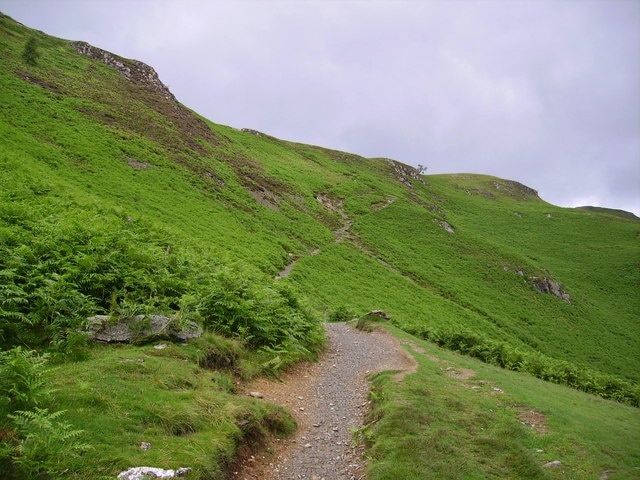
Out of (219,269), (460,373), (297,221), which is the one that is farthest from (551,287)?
(219,269)

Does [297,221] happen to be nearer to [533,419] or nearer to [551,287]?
[551,287]

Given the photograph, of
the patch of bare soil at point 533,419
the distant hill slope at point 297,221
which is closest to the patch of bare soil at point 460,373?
the patch of bare soil at point 533,419

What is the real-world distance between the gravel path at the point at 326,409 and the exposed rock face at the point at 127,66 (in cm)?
7111

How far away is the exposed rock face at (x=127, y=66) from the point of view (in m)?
75.2

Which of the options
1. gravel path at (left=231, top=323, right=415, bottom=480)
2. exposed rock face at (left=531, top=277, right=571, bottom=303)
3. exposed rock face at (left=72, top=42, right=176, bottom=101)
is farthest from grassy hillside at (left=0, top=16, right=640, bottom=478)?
gravel path at (left=231, top=323, right=415, bottom=480)

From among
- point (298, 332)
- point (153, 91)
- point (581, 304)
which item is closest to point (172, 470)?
point (298, 332)

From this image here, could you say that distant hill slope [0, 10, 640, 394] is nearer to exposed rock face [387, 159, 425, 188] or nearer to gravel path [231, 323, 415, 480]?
gravel path [231, 323, 415, 480]

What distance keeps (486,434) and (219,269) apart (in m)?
12.1

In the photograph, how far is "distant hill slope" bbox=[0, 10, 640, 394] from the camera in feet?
113

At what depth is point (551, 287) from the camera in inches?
2574

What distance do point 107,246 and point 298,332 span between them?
8982 mm

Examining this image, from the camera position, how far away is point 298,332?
760 inches

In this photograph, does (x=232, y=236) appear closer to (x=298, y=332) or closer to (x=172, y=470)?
(x=298, y=332)

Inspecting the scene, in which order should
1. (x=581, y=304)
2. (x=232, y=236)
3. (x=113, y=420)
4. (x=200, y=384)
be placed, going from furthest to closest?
(x=581, y=304) < (x=232, y=236) < (x=200, y=384) < (x=113, y=420)
